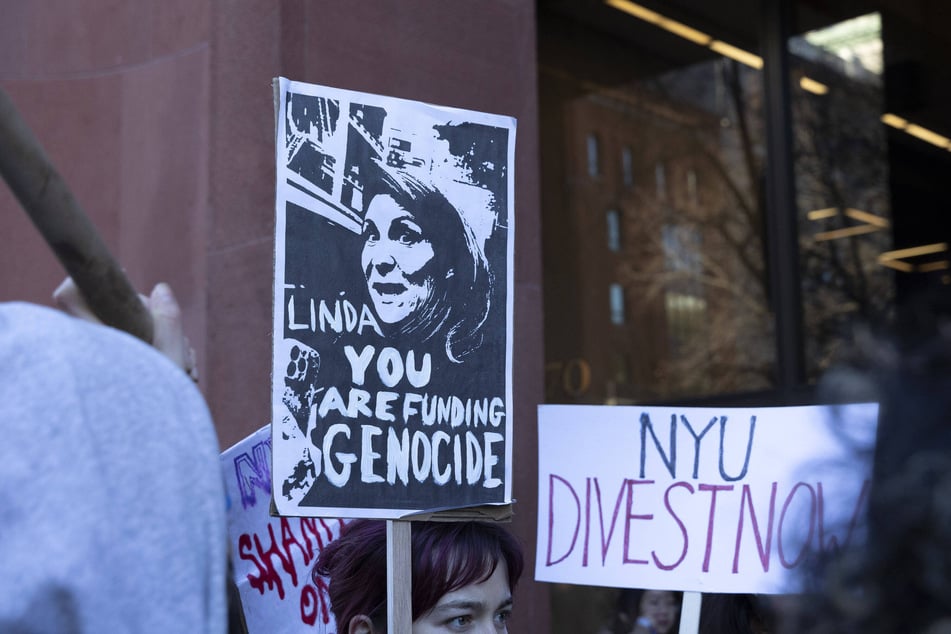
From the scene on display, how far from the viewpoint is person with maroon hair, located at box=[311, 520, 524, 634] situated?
2.84 meters

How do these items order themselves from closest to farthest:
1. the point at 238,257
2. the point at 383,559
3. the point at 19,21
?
1. the point at 383,559
2. the point at 238,257
3. the point at 19,21

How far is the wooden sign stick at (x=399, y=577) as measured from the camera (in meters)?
2.71

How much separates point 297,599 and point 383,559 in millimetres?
422

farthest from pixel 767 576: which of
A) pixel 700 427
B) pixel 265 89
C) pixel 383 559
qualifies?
pixel 265 89

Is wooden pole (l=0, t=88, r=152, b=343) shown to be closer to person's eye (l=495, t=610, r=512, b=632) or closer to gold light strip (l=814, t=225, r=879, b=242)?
person's eye (l=495, t=610, r=512, b=632)

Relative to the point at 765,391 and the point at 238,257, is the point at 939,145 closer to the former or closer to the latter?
the point at 765,391

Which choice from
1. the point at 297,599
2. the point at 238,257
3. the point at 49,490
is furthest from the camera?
the point at 238,257

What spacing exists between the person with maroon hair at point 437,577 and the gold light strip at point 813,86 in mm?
4692

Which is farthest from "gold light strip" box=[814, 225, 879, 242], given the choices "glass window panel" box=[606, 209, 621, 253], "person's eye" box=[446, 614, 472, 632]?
"person's eye" box=[446, 614, 472, 632]

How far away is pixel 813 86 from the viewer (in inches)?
280

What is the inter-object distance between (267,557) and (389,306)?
84 cm

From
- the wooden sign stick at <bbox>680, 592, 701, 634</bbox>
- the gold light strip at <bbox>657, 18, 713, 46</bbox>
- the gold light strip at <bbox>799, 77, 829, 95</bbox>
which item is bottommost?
the wooden sign stick at <bbox>680, 592, 701, 634</bbox>

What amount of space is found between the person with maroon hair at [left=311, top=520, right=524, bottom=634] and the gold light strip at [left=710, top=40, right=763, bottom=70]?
15.5 ft

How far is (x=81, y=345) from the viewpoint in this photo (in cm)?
100
